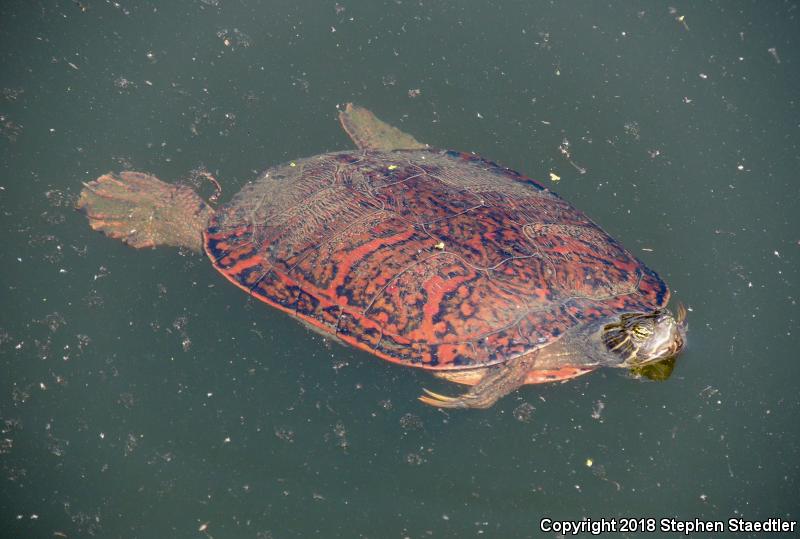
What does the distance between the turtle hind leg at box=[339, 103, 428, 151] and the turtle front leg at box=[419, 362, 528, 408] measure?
2370 millimetres

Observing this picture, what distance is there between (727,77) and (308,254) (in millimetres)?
5039

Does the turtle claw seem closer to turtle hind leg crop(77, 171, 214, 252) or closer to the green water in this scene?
the green water

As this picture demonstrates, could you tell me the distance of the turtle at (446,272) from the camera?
326 cm

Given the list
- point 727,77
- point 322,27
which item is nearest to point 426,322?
point 322,27

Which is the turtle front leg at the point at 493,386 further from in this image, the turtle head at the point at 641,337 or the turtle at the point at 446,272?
the turtle head at the point at 641,337

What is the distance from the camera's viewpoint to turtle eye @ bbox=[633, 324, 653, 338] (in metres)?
3.22

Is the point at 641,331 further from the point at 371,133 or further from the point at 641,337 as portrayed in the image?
the point at 371,133

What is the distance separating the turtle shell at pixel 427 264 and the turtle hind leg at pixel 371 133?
3.17 ft

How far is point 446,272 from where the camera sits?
3.26m

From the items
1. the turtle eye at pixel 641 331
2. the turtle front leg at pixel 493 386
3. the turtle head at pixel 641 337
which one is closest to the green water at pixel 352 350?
the turtle front leg at pixel 493 386

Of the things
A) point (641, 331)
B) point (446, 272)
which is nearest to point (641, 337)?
point (641, 331)

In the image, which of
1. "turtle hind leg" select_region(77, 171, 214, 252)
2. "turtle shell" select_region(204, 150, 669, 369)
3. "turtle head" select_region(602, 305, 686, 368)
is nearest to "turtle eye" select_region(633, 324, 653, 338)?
"turtle head" select_region(602, 305, 686, 368)

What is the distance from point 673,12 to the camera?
573 centimetres

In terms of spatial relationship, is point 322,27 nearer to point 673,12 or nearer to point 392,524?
point 673,12
